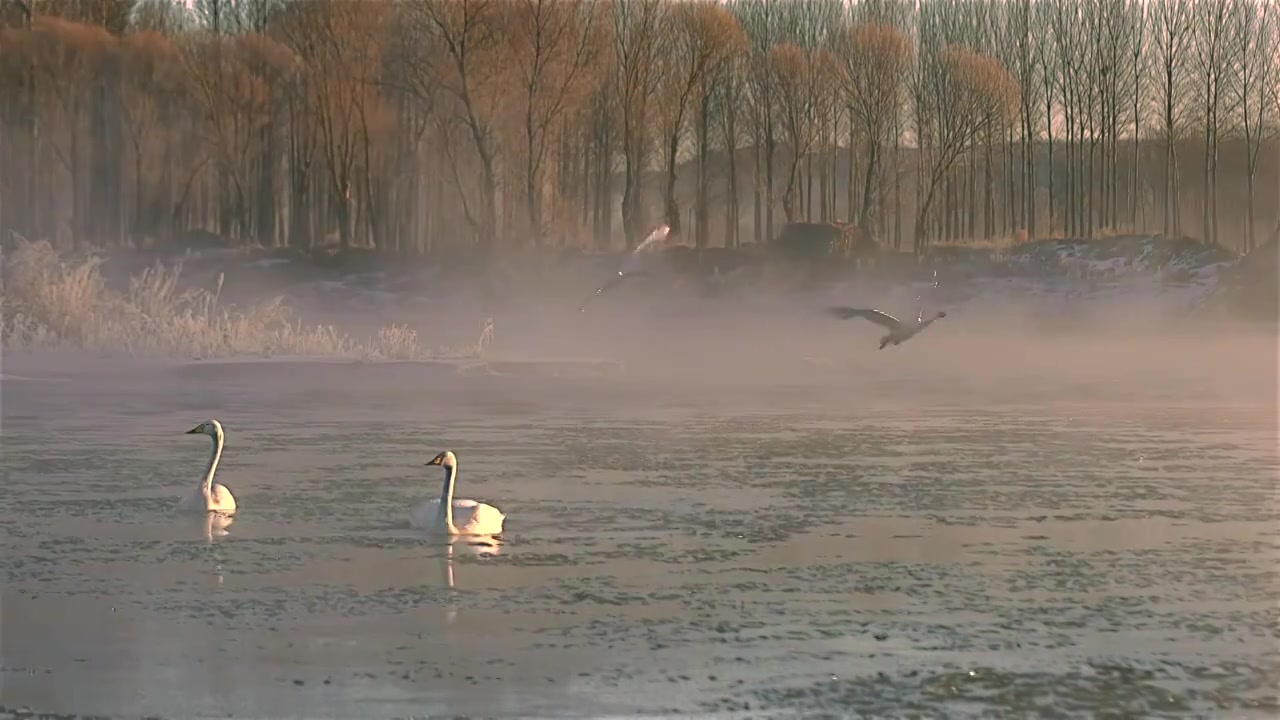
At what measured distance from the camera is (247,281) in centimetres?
4875

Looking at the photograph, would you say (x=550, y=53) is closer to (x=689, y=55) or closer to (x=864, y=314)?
(x=689, y=55)

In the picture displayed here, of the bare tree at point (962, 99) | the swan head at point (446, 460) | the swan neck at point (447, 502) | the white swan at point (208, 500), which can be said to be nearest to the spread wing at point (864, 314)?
the swan head at point (446, 460)

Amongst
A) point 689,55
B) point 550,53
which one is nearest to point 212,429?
point 550,53

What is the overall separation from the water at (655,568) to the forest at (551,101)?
30.8 metres

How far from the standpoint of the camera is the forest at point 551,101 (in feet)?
169

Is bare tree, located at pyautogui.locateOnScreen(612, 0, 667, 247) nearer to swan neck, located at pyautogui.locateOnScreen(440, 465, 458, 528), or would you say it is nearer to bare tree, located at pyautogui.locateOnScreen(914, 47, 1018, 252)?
bare tree, located at pyautogui.locateOnScreen(914, 47, 1018, 252)

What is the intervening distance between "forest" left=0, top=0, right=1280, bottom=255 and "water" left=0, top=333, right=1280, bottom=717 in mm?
30841

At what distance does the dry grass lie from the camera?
1118 inches

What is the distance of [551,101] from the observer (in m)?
50.3

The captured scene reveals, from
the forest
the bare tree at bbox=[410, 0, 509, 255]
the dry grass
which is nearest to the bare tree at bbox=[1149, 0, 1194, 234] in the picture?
the forest

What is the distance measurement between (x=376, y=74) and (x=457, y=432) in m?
35.2

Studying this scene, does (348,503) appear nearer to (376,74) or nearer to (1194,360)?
(1194,360)

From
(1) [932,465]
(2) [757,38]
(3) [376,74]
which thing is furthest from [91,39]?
(1) [932,465]

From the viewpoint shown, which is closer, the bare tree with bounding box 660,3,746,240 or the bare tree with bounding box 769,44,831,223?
the bare tree with bounding box 660,3,746,240
